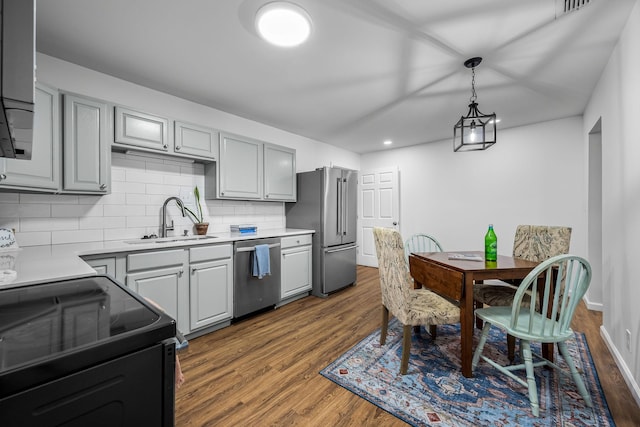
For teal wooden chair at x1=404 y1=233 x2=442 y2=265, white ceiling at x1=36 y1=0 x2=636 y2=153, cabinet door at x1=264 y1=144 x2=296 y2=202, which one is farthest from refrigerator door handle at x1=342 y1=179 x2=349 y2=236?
white ceiling at x1=36 y1=0 x2=636 y2=153

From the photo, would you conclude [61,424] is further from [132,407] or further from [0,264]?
[0,264]

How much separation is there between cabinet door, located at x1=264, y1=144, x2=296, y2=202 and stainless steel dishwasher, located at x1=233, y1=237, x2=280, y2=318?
77cm

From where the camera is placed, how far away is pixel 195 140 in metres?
2.91

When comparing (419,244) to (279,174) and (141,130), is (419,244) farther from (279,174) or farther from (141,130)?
(141,130)

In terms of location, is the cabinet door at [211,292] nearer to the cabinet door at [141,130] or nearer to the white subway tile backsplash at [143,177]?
the white subway tile backsplash at [143,177]

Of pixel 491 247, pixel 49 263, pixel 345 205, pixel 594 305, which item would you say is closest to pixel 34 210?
pixel 49 263

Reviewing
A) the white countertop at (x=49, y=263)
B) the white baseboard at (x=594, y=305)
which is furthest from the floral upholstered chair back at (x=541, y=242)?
the white countertop at (x=49, y=263)

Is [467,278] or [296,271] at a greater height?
[467,278]

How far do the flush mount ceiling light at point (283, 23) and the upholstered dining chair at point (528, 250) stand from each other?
255 centimetres

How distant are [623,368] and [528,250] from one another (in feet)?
3.51

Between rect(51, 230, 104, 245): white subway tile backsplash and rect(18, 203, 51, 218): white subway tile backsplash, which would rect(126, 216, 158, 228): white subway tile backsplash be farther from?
rect(18, 203, 51, 218): white subway tile backsplash

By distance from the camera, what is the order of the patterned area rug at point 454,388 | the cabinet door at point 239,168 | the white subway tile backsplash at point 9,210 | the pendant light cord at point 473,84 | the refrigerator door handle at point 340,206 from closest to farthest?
the patterned area rug at point 454,388, the white subway tile backsplash at point 9,210, the pendant light cord at point 473,84, the cabinet door at point 239,168, the refrigerator door handle at point 340,206

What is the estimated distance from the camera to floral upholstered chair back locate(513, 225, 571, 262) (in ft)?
7.87

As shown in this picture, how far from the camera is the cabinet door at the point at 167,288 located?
2.21 metres
